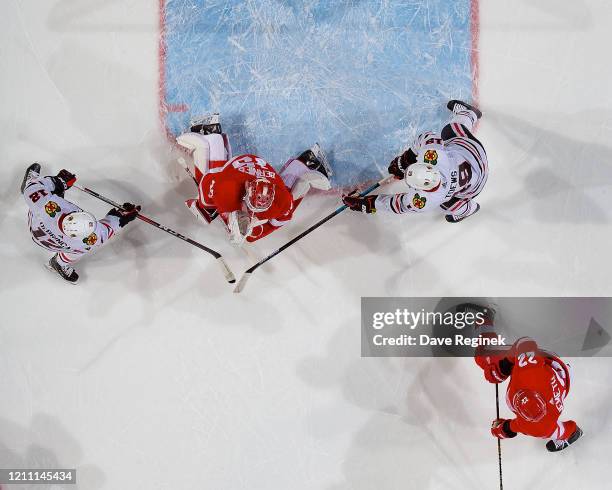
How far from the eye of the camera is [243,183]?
3.30m

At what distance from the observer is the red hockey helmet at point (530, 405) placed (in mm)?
3107

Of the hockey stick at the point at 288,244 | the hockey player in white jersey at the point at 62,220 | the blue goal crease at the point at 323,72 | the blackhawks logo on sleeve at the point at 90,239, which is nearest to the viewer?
the hockey player in white jersey at the point at 62,220

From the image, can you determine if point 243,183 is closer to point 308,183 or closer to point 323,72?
point 308,183

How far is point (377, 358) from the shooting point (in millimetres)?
3934

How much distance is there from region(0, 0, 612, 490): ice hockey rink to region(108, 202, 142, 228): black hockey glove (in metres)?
0.17

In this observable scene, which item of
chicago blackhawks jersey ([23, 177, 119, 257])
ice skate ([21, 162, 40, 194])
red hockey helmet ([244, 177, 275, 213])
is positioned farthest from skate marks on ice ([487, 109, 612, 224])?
ice skate ([21, 162, 40, 194])

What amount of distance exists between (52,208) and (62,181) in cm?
33

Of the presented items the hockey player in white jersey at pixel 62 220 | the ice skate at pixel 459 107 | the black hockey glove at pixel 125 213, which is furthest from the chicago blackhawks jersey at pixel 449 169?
the hockey player in white jersey at pixel 62 220

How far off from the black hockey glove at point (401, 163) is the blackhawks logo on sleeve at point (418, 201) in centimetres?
28

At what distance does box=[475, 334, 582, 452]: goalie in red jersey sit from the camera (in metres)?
3.16

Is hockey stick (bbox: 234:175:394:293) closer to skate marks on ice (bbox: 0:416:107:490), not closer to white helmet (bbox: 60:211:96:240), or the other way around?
white helmet (bbox: 60:211:96:240)

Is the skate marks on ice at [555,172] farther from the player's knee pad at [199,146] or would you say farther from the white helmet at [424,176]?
the player's knee pad at [199,146]

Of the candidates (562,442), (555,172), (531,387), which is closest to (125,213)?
(531,387)

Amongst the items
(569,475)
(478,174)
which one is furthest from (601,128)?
(569,475)
